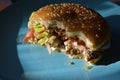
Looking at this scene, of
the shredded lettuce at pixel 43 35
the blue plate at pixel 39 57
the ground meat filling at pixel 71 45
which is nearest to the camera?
the blue plate at pixel 39 57

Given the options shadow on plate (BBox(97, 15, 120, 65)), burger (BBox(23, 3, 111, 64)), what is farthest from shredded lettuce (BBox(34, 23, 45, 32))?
shadow on plate (BBox(97, 15, 120, 65))

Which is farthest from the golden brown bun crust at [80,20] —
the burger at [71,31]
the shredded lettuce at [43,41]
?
the shredded lettuce at [43,41]

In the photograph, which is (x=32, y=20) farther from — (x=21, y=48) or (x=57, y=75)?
(x=57, y=75)

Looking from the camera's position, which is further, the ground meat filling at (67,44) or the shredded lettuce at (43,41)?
the shredded lettuce at (43,41)

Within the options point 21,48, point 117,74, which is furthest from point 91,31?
point 21,48

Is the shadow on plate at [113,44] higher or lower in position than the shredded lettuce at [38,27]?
lower

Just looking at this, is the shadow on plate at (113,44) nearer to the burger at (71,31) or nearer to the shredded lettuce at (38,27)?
the burger at (71,31)

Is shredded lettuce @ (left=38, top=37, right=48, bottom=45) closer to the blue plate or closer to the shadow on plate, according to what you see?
the blue plate
